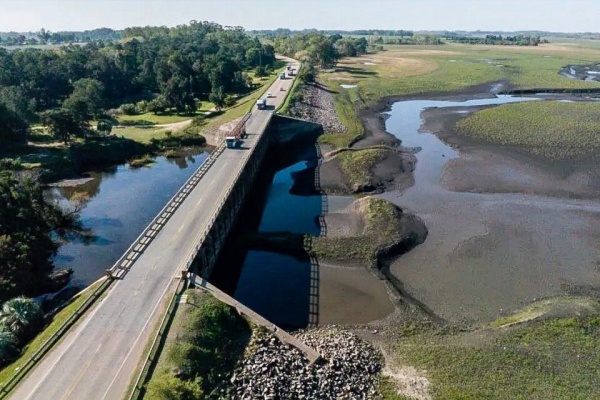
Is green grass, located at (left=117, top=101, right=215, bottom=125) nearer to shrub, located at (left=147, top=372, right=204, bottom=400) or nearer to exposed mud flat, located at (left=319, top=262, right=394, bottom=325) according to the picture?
exposed mud flat, located at (left=319, top=262, right=394, bottom=325)

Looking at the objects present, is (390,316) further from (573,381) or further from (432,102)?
(432,102)

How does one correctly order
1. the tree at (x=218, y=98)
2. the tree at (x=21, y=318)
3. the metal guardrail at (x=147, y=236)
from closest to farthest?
the tree at (x=21, y=318) < the metal guardrail at (x=147, y=236) < the tree at (x=218, y=98)

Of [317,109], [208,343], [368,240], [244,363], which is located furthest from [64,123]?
[244,363]

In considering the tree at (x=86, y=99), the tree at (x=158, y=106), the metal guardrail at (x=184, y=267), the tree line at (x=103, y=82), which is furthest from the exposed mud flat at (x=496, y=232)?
the tree at (x=158, y=106)

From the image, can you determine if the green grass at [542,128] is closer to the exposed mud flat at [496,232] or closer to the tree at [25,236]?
the exposed mud flat at [496,232]

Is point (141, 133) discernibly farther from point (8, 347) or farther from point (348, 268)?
point (8, 347)

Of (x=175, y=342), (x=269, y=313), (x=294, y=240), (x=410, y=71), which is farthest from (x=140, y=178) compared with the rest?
(x=410, y=71)
